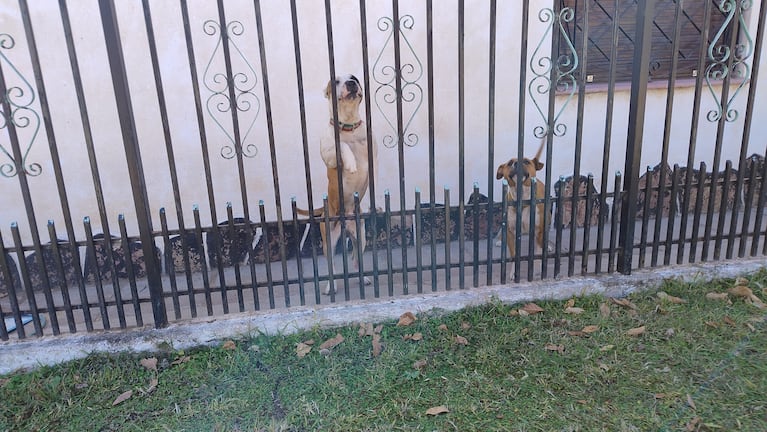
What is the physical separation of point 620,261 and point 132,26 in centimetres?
411

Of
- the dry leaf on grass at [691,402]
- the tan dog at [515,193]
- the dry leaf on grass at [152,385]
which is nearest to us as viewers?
the dry leaf on grass at [691,402]

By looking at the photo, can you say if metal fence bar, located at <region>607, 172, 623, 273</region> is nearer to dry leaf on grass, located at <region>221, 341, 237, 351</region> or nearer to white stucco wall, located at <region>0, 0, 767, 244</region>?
white stucco wall, located at <region>0, 0, 767, 244</region>

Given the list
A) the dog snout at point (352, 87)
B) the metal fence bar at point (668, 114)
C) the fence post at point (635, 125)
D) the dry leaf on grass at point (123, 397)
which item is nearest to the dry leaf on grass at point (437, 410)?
the dry leaf on grass at point (123, 397)

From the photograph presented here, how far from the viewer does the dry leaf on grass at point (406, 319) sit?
11.3 feet

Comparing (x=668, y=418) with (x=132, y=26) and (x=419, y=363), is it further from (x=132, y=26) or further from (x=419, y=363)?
(x=132, y=26)

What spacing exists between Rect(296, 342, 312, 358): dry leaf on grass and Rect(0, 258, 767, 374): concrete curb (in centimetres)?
18

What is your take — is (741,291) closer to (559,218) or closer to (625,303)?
(625,303)

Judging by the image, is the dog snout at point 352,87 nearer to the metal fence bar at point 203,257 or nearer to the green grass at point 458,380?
the metal fence bar at point 203,257

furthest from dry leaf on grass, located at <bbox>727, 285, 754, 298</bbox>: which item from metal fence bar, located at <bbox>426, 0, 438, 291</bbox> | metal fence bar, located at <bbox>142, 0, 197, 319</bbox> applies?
metal fence bar, located at <bbox>142, 0, 197, 319</bbox>

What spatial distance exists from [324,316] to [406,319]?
530mm

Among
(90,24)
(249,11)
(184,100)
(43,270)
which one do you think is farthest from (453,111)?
(43,270)

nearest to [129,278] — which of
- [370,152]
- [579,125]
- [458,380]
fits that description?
[370,152]

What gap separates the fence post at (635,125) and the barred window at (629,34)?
1.56m

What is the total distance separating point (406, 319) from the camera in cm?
346
